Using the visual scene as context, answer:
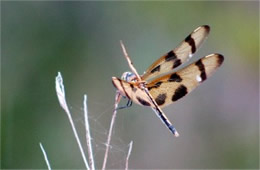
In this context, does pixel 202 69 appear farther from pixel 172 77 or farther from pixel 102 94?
pixel 102 94

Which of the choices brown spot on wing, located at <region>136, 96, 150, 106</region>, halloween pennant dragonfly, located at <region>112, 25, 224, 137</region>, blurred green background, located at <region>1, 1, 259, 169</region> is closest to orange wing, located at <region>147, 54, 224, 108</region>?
halloween pennant dragonfly, located at <region>112, 25, 224, 137</region>

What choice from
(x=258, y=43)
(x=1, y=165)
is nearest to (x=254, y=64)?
(x=258, y=43)

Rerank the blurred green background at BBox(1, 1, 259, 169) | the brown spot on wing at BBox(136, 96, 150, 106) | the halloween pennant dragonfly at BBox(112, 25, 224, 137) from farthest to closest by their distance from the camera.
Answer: the blurred green background at BBox(1, 1, 259, 169) → the halloween pennant dragonfly at BBox(112, 25, 224, 137) → the brown spot on wing at BBox(136, 96, 150, 106)

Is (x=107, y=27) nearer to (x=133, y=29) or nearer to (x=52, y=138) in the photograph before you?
(x=133, y=29)

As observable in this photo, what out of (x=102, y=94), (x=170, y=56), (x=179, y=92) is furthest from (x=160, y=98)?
(x=102, y=94)

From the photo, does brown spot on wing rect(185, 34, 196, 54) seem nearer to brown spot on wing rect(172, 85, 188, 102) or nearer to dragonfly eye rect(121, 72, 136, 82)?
brown spot on wing rect(172, 85, 188, 102)
